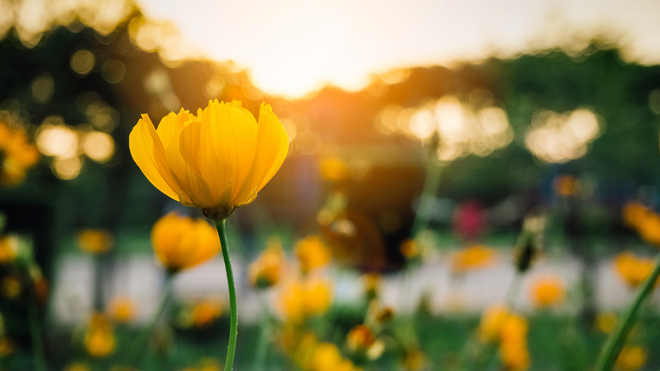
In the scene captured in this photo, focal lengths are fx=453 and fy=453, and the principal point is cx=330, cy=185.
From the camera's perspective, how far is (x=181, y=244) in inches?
24.1

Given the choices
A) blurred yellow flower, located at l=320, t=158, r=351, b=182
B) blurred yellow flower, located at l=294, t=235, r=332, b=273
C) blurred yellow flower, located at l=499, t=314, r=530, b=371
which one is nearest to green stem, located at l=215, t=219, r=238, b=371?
blurred yellow flower, located at l=294, t=235, r=332, b=273

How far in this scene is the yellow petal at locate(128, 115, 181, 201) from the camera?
1.03ft

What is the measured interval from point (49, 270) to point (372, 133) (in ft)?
30.5

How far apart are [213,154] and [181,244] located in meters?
0.32

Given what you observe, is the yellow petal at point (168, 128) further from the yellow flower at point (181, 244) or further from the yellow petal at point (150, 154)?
the yellow flower at point (181, 244)

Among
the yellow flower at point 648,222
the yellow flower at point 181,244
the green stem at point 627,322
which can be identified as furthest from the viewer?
the yellow flower at point 648,222

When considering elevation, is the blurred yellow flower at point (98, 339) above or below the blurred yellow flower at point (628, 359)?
above

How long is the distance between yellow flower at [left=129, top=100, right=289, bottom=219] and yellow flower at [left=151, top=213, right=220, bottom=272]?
0.28m

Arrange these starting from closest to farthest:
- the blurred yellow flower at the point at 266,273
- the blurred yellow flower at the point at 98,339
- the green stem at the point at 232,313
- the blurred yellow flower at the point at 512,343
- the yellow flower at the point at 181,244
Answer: the green stem at the point at 232,313
the yellow flower at the point at 181,244
the blurred yellow flower at the point at 266,273
the blurred yellow flower at the point at 512,343
the blurred yellow flower at the point at 98,339

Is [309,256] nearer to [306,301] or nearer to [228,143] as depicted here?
[306,301]

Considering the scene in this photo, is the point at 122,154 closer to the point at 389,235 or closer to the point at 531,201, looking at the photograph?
the point at 389,235

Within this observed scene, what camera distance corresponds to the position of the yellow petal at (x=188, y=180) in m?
0.31

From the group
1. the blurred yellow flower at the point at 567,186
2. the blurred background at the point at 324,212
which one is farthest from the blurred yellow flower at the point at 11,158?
the blurred yellow flower at the point at 567,186

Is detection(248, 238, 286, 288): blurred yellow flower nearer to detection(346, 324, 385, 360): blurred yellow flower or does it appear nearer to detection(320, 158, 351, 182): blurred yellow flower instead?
detection(346, 324, 385, 360): blurred yellow flower
